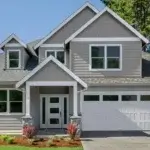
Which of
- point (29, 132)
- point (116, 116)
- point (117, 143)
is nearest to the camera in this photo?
point (117, 143)

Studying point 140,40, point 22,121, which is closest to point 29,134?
point 22,121

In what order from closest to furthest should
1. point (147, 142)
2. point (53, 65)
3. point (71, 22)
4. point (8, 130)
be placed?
1. point (147, 142)
2. point (53, 65)
3. point (8, 130)
4. point (71, 22)

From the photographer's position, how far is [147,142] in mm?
21594

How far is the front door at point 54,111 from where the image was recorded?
28297 millimetres

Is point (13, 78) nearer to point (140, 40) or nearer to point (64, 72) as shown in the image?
point (64, 72)

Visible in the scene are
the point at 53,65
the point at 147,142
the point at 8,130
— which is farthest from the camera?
the point at 8,130

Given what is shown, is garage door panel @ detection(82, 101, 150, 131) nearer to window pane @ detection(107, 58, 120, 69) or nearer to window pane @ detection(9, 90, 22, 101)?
window pane @ detection(107, 58, 120, 69)

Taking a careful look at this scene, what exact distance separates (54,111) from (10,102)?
3168 millimetres

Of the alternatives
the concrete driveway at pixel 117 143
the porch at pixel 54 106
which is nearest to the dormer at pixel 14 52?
the porch at pixel 54 106

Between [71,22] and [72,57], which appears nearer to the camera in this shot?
[72,57]

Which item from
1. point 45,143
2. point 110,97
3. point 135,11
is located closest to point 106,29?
point 110,97

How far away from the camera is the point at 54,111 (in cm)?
2842

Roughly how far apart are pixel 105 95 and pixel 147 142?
256 inches

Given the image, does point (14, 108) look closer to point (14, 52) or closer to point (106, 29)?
point (14, 52)
